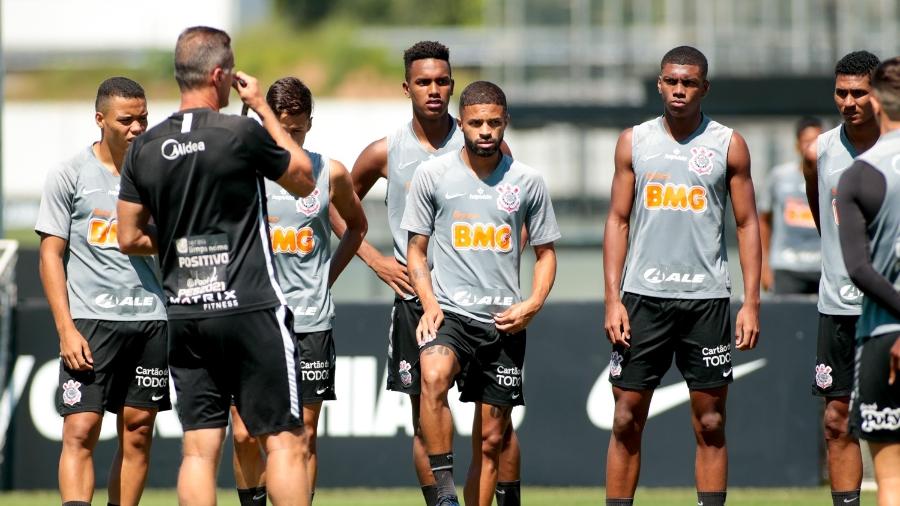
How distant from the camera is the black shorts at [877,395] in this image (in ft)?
19.2

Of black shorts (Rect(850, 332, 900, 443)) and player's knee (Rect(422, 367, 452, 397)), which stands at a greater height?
black shorts (Rect(850, 332, 900, 443))

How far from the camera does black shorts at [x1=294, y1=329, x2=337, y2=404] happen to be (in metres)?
8.13

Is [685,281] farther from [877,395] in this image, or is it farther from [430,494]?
[877,395]

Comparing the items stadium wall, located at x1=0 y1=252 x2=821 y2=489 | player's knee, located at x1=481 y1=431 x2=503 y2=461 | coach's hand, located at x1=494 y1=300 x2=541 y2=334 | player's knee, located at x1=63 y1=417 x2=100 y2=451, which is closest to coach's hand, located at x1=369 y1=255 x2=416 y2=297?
coach's hand, located at x1=494 y1=300 x2=541 y2=334

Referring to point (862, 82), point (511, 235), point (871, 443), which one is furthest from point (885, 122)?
point (511, 235)

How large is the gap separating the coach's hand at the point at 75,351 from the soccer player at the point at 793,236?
7.03 metres

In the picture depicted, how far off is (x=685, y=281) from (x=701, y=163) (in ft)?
2.11

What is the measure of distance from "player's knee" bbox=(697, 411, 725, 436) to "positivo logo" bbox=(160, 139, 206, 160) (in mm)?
3245

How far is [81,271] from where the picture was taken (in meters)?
7.77

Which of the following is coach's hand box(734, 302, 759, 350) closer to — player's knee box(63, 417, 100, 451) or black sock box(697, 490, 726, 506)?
black sock box(697, 490, 726, 506)

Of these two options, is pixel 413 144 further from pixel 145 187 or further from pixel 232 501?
pixel 232 501

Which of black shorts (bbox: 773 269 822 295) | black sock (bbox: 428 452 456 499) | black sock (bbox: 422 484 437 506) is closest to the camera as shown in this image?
black sock (bbox: 428 452 456 499)

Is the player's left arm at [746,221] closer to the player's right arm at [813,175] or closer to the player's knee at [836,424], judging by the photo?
the player's right arm at [813,175]

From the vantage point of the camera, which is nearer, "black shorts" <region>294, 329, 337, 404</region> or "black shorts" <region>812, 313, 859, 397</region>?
"black shorts" <region>812, 313, 859, 397</region>
